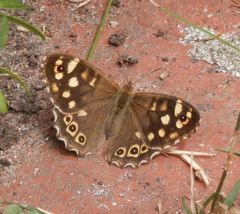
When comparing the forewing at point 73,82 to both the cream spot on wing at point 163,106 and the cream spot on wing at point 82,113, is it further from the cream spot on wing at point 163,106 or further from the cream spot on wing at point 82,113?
the cream spot on wing at point 163,106

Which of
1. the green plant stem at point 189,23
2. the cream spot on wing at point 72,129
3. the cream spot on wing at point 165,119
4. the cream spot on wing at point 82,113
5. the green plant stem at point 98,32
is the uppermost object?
the green plant stem at point 189,23

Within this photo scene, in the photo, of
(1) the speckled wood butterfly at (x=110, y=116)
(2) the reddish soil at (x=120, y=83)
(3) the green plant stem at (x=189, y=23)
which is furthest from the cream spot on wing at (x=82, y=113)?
(3) the green plant stem at (x=189, y=23)

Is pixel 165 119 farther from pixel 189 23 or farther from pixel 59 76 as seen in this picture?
pixel 189 23

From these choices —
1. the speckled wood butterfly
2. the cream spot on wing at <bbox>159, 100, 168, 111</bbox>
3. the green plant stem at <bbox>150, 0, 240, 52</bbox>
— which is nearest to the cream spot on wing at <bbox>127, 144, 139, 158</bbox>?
the speckled wood butterfly

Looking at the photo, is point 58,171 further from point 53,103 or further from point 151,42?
point 151,42

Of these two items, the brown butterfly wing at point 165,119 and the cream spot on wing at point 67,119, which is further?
the cream spot on wing at point 67,119

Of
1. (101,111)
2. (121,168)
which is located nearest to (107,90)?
(101,111)

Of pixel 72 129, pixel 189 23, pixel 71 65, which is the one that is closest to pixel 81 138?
pixel 72 129

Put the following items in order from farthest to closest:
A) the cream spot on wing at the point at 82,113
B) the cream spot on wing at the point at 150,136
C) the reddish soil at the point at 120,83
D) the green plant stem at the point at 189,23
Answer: the green plant stem at the point at 189,23
the cream spot on wing at the point at 82,113
the cream spot on wing at the point at 150,136
the reddish soil at the point at 120,83
